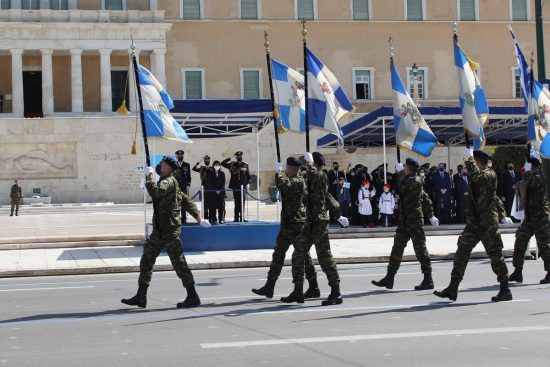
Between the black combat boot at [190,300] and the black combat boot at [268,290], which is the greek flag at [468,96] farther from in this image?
the black combat boot at [190,300]

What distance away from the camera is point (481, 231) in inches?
488

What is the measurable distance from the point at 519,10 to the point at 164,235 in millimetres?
60025

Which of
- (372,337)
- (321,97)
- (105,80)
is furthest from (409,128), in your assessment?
(105,80)

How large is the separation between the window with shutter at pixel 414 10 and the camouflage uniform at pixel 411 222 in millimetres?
53310

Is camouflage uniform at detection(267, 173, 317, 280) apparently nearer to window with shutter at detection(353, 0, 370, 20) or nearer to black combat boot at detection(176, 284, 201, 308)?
black combat boot at detection(176, 284, 201, 308)

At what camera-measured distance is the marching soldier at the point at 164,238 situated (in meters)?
12.2

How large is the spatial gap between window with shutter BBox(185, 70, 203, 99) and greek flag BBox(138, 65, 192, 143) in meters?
44.5

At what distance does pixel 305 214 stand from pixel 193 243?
30.1ft

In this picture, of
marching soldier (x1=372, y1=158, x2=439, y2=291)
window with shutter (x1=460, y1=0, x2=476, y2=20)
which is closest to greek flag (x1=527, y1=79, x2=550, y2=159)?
marching soldier (x1=372, y1=158, x2=439, y2=291)

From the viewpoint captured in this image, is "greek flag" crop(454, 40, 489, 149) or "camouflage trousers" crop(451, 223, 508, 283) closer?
"camouflage trousers" crop(451, 223, 508, 283)

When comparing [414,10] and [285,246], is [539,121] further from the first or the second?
[414,10]

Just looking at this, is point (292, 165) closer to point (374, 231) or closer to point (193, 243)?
point (193, 243)

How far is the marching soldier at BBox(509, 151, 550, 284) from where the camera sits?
14398 millimetres

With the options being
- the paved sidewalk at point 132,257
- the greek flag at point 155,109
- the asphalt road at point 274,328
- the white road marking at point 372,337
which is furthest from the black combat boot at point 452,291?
the paved sidewalk at point 132,257
